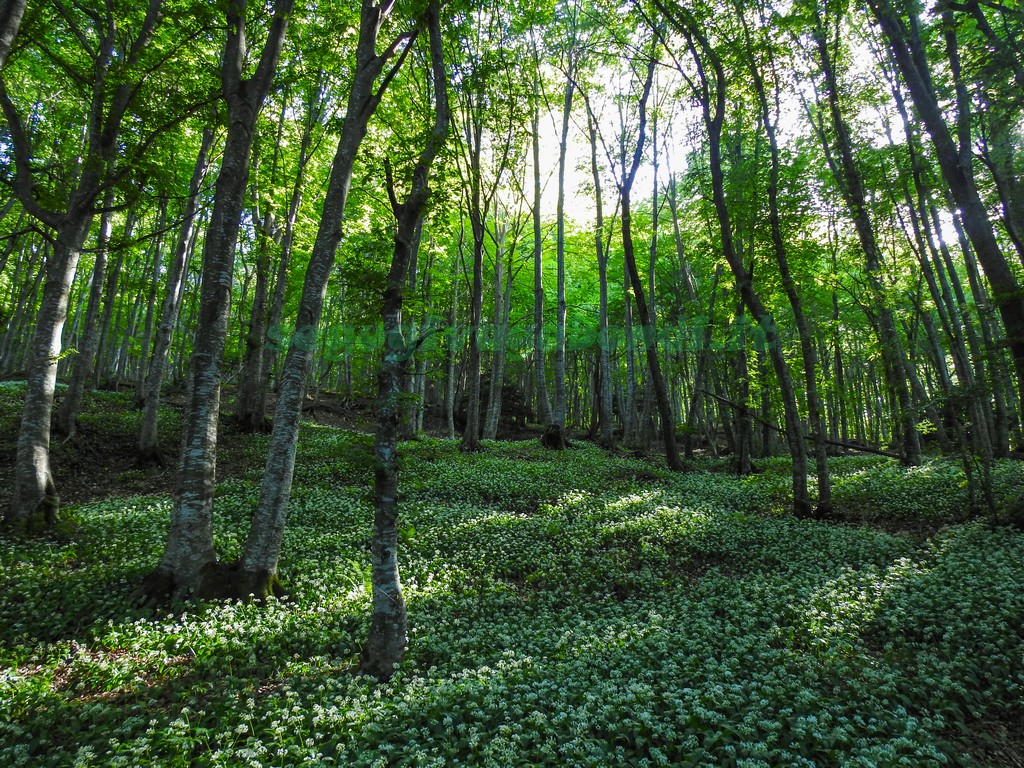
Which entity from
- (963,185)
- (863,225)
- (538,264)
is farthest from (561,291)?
(963,185)

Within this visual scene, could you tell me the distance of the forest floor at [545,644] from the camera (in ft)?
12.9

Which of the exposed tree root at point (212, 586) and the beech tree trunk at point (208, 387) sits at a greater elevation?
the beech tree trunk at point (208, 387)

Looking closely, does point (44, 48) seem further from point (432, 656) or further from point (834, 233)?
point (834, 233)

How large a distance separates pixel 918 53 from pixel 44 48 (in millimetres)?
17912

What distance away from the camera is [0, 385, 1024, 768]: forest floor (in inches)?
154

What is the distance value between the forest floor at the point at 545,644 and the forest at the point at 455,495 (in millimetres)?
49

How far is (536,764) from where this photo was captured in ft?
12.0

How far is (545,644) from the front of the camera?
19.6ft

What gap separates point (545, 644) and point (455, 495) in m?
7.73

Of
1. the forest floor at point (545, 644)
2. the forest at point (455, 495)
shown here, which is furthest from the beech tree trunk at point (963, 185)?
the forest floor at point (545, 644)

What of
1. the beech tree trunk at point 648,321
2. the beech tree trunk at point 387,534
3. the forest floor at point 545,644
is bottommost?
the forest floor at point 545,644

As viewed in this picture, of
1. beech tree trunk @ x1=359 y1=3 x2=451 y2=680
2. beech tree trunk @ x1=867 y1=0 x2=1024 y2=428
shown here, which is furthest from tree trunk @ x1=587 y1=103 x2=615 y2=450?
beech tree trunk @ x1=359 y1=3 x2=451 y2=680

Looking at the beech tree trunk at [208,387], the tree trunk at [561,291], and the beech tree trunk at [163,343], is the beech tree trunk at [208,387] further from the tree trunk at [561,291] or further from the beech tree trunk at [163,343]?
the tree trunk at [561,291]

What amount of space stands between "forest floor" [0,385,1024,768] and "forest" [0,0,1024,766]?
0.05 m
